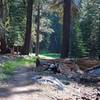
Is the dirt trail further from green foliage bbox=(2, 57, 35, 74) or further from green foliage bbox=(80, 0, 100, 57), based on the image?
green foliage bbox=(80, 0, 100, 57)

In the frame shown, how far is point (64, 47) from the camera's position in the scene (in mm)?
25391

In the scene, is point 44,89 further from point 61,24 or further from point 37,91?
point 61,24

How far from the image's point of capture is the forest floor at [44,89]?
421 inches

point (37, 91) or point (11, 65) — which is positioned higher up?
point (11, 65)

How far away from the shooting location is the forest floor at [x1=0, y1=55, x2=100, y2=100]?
35.1ft

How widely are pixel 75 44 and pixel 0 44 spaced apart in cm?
2858

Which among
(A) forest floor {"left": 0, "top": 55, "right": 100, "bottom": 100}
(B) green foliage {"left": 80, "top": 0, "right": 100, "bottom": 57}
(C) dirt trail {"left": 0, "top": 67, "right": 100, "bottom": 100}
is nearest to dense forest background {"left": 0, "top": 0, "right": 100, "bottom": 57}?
(B) green foliage {"left": 80, "top": 0, "right": 100, "bottom": 57}

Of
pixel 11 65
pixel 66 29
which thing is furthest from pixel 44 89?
pixel 66 29

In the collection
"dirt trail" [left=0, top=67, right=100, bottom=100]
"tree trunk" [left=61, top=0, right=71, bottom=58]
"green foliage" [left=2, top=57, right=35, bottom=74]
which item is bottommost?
"dirt trail" [left=0, top=67, right=100, bottom=100]

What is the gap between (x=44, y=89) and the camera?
11.6m

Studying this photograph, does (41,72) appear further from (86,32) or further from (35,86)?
(86,32)

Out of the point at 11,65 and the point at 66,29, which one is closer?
the point at 11,65

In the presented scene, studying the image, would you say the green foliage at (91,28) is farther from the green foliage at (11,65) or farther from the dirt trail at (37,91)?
the dirt trail at (37,91)

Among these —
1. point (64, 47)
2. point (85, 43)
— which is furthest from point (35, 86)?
point (85, 43)
